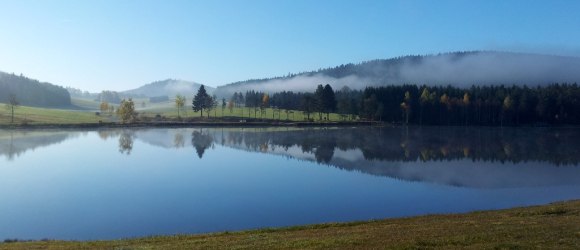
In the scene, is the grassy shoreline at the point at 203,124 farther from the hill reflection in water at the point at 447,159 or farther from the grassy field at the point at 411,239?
the grassy field at the point at 411,239

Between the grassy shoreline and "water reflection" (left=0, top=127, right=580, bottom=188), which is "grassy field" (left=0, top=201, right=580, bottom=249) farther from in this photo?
the grassy shoreline

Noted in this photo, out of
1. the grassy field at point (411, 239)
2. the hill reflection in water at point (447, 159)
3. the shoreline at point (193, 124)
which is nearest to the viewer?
the grassy field at point (411, 239)

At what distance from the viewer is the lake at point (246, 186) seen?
3186 centimetres

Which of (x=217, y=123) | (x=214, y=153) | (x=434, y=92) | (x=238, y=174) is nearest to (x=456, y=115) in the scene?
(x=434, y=92)

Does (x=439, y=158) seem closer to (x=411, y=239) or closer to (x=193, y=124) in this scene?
(x=411, y=239)

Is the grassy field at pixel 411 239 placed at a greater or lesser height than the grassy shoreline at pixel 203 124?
lesser

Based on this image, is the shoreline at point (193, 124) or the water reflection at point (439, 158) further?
the shoreline at point (193, 124)

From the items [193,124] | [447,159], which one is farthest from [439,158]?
[193,124]

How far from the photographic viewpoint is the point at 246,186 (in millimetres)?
45375

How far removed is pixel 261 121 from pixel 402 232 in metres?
156

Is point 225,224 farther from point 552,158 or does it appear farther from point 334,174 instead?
point 552,158

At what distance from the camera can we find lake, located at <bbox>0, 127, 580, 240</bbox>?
31859 millimetres

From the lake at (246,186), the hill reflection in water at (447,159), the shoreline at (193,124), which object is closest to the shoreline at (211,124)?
the shoreline at (193,124)

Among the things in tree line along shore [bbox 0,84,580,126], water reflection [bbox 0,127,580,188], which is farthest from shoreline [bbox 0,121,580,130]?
water reflection [bbox 0,127,580,188]
